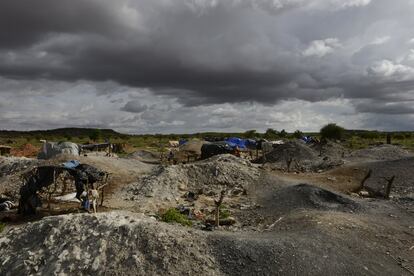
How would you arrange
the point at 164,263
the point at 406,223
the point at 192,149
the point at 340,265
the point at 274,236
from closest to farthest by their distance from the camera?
the point at 164,263 → the point at 340,265 → the point at 274,236 → the point at 406,223 → the point at 192,149

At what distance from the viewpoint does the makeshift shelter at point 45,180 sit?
743 inches

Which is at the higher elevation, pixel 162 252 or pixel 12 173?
pixel 162 252

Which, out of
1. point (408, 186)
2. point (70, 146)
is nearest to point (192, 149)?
point (70, 146)

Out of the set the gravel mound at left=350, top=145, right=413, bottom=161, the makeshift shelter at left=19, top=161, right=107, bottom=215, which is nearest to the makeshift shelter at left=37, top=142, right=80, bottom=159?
the makeshift shelter at left=19, top=161, right=107, bottom=215

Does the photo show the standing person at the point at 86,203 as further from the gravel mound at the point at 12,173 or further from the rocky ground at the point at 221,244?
the gravel mound at the point at 12,173

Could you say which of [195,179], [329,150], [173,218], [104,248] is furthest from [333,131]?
[104,248]

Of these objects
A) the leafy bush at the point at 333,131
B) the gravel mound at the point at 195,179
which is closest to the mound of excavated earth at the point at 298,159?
the gravel mound at the point at 195,179

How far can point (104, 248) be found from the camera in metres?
11.5

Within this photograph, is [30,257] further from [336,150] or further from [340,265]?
[336,150]

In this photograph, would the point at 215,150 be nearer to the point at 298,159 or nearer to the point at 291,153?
the point at 291,153

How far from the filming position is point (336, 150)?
1906 inches

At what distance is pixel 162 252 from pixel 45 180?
982 cm

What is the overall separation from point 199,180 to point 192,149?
777 inches

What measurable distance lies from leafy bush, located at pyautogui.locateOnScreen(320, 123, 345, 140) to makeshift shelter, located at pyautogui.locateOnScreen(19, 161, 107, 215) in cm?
6088
